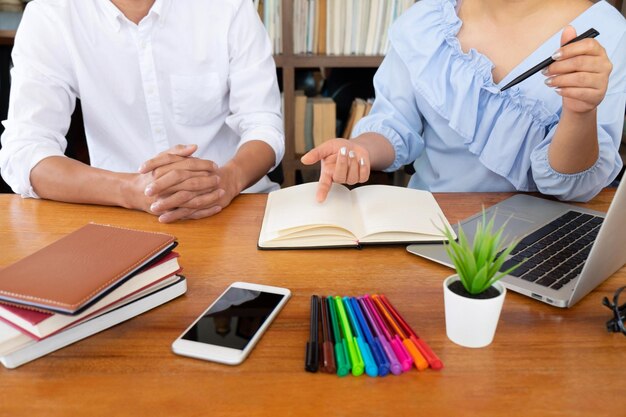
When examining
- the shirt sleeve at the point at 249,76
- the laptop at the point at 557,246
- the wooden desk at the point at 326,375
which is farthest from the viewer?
the shirt sleeve at the point at 249,76

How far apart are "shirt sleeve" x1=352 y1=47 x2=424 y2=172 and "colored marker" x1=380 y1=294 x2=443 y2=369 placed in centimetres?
68

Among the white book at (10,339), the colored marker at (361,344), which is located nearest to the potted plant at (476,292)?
the colored marker at (361,344)

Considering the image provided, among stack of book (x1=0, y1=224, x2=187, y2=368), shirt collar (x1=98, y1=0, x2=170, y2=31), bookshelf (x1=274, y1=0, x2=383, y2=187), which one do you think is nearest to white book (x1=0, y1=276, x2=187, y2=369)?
stack of book (x1=0, y1=224, x2=187, y2=368)

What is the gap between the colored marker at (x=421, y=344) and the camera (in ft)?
1.94

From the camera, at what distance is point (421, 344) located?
2.04 ft

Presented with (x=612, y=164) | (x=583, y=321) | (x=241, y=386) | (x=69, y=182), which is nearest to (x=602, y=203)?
(x=612, y=164)

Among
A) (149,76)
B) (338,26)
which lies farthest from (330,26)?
(149,76)

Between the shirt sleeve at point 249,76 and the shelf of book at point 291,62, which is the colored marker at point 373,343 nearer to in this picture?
the shirt sleeve at point 249,76

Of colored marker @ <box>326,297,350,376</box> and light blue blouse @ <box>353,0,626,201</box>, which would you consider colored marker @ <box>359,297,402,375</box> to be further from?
light blue blouse @ <box>353,0,626,201</box>

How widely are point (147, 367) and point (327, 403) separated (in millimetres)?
208

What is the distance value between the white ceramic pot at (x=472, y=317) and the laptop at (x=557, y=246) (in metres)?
0.13

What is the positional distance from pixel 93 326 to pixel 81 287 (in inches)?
2.6

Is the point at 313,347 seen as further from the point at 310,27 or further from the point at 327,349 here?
the point at 310,27

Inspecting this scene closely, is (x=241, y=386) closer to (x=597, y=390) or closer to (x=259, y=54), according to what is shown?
(x=597, y=390)
